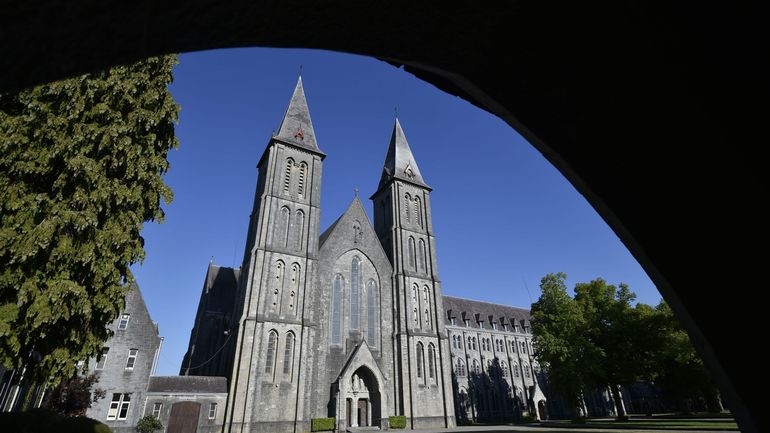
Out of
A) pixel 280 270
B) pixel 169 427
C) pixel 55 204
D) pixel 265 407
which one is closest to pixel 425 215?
pixel 280 270

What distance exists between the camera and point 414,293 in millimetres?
37094

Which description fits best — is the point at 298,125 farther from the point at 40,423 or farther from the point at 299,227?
the point at 40,423

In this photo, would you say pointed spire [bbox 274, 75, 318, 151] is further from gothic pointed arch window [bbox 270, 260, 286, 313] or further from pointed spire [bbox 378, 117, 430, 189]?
gothic pointed arch window [bbox 270, 260, 286, 313]

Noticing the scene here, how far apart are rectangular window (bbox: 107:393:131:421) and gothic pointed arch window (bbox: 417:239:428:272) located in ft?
82.0

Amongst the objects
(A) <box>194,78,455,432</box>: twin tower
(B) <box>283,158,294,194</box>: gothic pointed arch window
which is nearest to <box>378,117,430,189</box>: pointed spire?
(A) <box>194,78,455,432</box>: twin tower

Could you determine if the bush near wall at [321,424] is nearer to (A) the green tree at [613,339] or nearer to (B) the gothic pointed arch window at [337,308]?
(B) the gothic pointed arch window at [337,308]

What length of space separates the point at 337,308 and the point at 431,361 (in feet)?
30.8

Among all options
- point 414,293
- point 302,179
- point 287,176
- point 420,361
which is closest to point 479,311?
point 414,293

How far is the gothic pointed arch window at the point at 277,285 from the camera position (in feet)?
99.1

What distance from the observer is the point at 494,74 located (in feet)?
8.09

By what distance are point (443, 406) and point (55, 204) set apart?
30.9m

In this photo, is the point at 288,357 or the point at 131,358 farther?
the point at 288,357

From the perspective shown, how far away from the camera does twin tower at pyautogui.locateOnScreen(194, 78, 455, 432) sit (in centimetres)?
2816

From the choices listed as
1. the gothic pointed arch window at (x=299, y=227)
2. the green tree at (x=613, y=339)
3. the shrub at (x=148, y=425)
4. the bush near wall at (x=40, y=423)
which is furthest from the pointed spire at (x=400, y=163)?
the bush near wall at (x=40, y=423)
